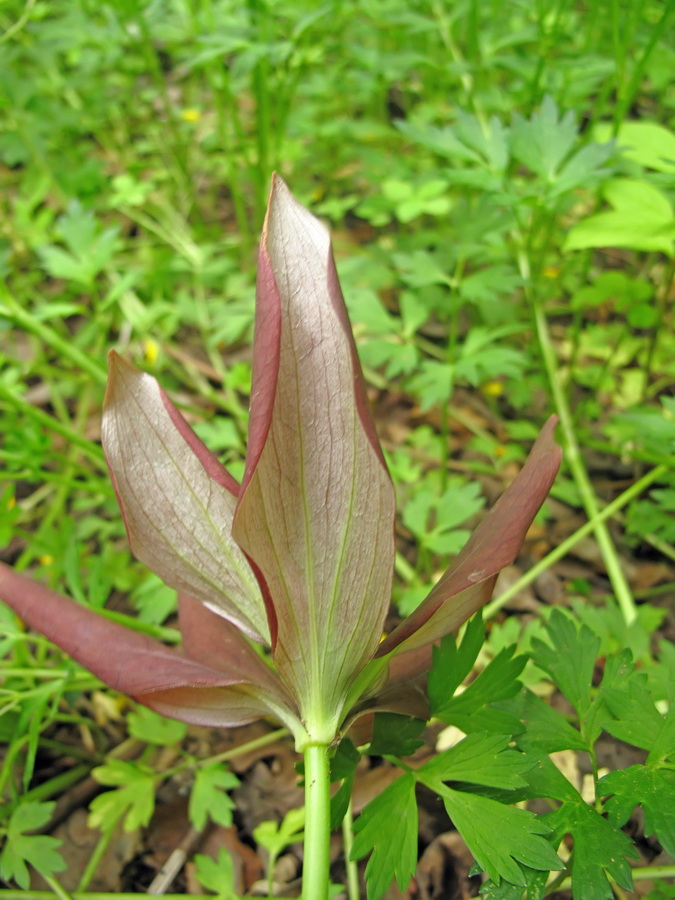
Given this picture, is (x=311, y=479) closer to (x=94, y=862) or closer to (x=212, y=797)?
(x=212, y=797)

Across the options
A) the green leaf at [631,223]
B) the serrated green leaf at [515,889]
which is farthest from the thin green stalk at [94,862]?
the green leaf at [631,223]

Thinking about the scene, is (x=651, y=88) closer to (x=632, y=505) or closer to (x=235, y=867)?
(x=632, y=505)

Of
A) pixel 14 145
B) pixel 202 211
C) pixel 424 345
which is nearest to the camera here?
pixel 424 345

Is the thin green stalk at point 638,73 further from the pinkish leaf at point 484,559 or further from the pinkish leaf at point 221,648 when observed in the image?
the pinkish leaf at point 221,648

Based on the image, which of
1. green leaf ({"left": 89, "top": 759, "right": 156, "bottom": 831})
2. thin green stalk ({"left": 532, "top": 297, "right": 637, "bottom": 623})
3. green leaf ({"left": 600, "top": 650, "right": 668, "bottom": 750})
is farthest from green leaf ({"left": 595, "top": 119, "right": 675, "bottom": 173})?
green leaf ({"left": 89, "top": 759, "right": 156, "bottom": 831})

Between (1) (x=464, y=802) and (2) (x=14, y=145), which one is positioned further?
(2) (x=14, y=145)

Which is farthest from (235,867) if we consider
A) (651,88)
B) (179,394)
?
(651,88)

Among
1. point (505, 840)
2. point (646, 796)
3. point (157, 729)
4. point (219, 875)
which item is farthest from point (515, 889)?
point (157, 729)
